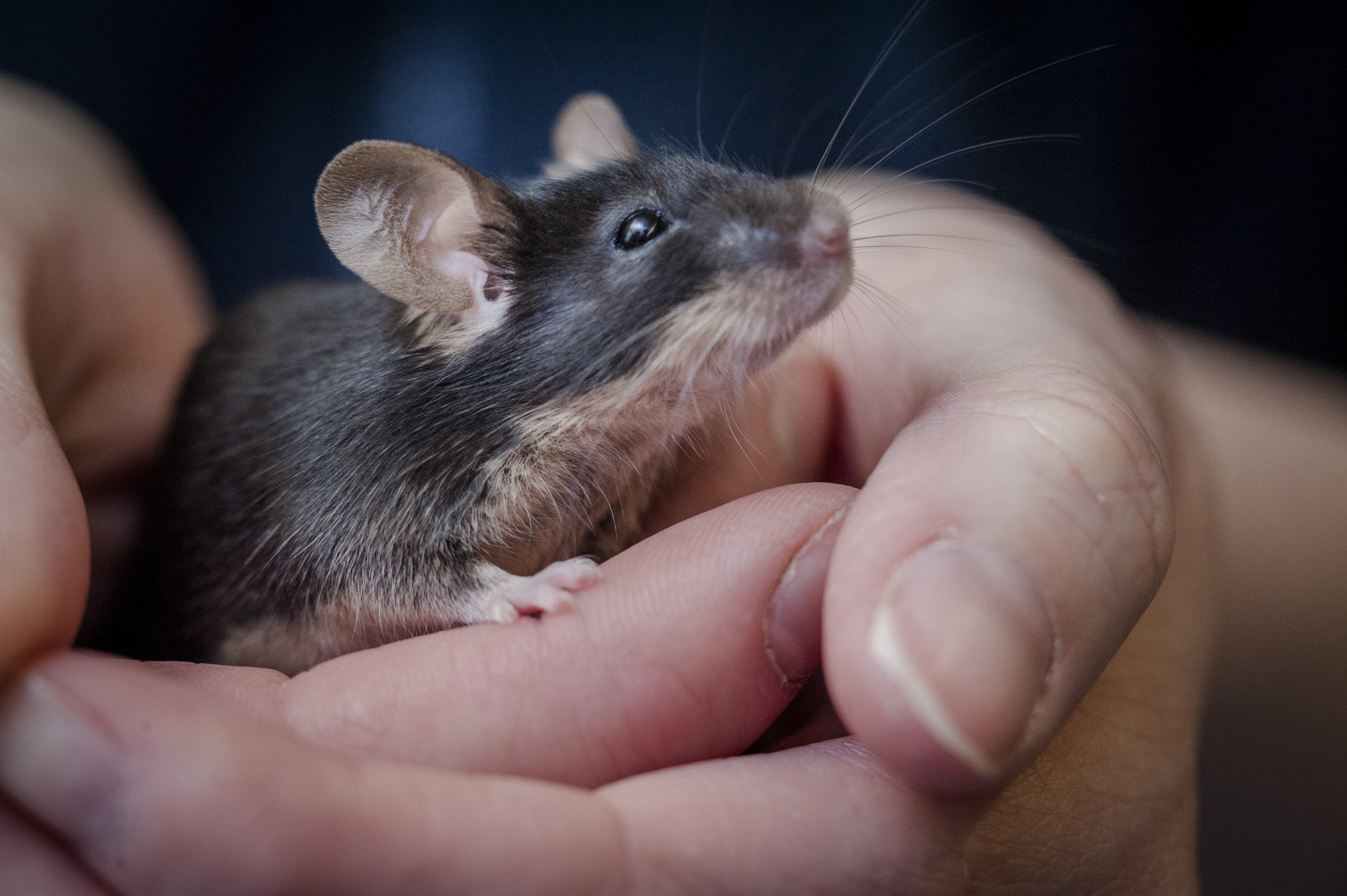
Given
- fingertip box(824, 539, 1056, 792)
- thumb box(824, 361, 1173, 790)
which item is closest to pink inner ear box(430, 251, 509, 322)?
thumb box(824, 361, 1173, 790)

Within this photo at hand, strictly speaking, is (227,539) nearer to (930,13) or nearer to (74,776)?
(74,776)

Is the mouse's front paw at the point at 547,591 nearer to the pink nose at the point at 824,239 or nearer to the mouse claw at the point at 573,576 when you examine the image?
the mouse claw at the point at 573,576

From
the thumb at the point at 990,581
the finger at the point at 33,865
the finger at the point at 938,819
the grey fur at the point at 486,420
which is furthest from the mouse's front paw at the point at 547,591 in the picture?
the finger at the point at 33,865

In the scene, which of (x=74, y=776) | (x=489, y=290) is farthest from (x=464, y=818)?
(x=489, y=290)

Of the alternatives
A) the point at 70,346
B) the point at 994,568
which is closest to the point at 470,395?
the point at 994,568

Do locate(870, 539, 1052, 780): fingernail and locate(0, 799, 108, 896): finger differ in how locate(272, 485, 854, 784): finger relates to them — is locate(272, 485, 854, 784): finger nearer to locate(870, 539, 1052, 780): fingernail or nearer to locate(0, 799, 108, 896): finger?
locate(870, 539, 1052, 780): fingernail

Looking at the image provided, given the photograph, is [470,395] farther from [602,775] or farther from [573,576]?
[602,775]
